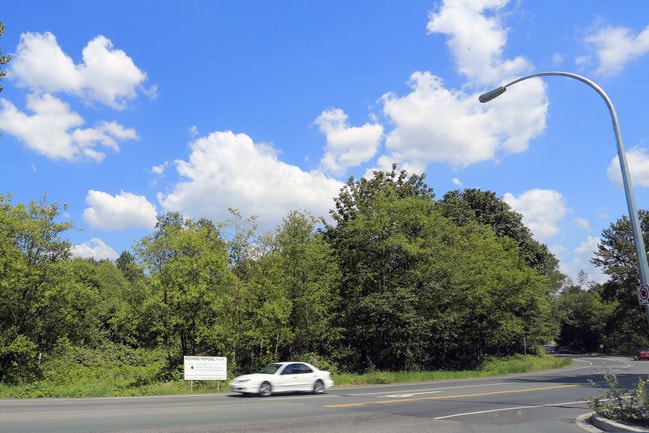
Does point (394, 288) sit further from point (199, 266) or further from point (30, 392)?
point (30, 392)

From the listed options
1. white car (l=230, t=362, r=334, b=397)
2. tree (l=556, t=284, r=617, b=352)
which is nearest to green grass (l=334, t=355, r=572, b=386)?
white car (l=230, t=362, r=334, b=397)

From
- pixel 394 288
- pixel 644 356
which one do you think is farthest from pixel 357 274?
pixel 644 356

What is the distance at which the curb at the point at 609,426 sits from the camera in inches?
391

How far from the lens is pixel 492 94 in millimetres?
12773

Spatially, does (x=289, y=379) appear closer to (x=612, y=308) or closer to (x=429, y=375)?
(x=429, y=375)

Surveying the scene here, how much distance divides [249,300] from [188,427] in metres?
20.8

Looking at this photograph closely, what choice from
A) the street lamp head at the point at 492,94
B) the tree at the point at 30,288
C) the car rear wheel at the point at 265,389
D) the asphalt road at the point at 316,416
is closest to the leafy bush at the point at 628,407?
the asphalt road at the point at 316,416

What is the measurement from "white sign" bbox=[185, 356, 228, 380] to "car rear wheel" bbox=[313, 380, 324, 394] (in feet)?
15.0

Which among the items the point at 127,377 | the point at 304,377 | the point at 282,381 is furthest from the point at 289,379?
the point at 127,377

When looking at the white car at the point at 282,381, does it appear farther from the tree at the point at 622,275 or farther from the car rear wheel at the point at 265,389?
the tree at the point at 622,275

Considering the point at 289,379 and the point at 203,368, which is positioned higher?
the point at 203,368

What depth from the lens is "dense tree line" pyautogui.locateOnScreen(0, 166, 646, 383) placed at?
27.7m

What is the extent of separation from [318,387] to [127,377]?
18029mm

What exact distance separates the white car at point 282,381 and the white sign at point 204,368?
2.70 m
